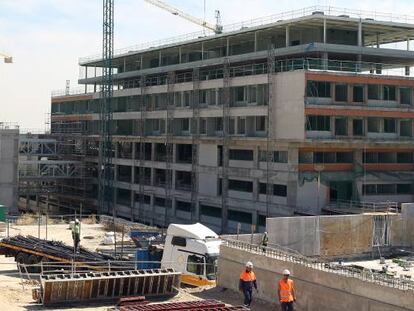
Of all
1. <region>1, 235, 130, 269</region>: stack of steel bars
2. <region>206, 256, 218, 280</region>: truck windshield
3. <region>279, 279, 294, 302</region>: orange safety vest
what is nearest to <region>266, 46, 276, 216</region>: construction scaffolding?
<region>1, 235, 130, 269</region>: stack of steel bars

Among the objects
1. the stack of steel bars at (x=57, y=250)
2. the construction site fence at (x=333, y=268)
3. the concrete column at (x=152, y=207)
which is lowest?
the concrete column at (x=152, y=207)

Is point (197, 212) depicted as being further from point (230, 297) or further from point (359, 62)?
point (230, 297)

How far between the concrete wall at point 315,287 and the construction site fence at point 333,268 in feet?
0.63

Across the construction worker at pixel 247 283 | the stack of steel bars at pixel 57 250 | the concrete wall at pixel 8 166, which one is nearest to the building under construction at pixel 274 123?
the concrete wall at pixel 8 166

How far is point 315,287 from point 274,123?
31.3 meters

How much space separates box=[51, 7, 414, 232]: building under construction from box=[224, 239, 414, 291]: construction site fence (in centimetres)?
2510

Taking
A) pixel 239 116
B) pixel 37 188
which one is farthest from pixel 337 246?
pixel 37 188

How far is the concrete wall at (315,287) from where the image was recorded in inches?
699

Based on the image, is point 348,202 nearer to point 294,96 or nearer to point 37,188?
point 294,96

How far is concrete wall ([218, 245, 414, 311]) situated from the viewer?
17750mm

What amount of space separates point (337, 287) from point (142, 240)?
66.5ft

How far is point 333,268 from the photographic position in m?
20.2

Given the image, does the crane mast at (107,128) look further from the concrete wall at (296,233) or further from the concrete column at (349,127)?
the concrete wall at (296,233)

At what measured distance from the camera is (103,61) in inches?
3135
